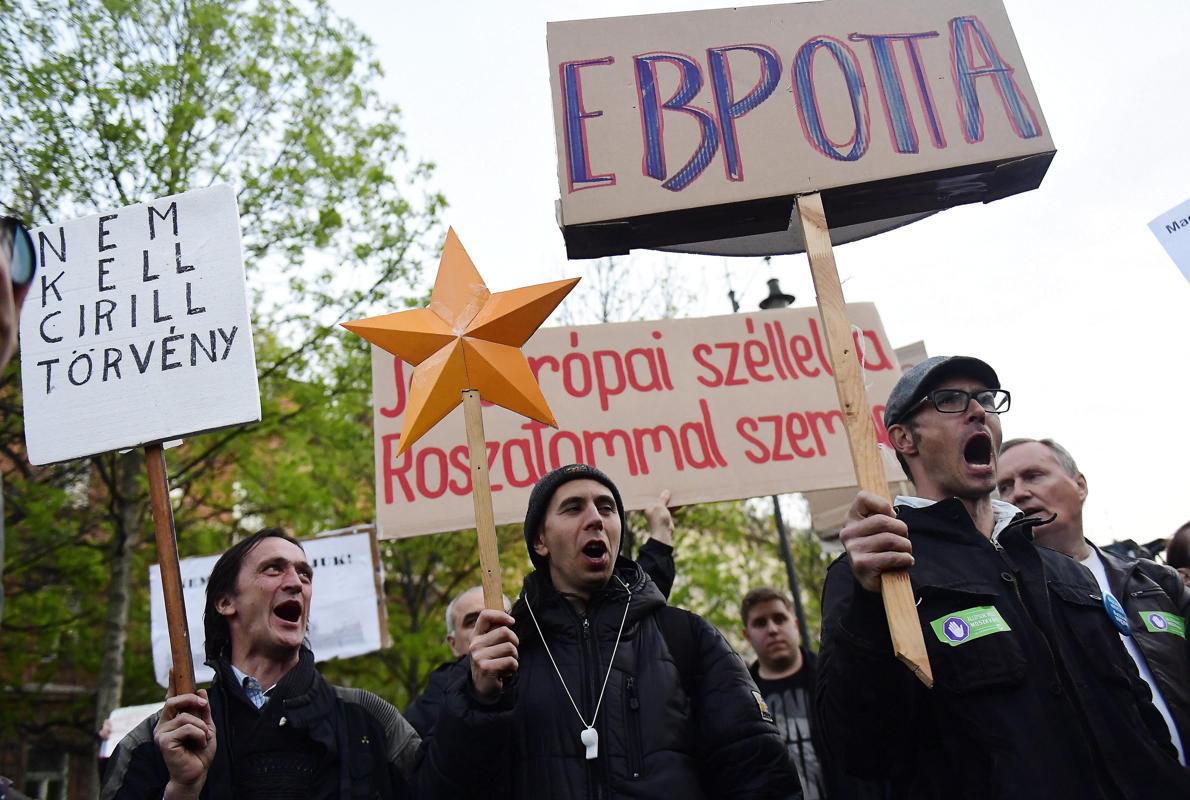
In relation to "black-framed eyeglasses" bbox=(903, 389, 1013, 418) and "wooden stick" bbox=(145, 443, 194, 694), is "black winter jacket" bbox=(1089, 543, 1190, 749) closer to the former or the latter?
"black-framed eyeglasses" bbox=(903, 389, 1013, 418)

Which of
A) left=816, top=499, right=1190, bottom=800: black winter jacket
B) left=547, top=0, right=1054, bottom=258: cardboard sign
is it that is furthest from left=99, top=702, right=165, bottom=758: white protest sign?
left=816, top=499, right=1190, bottom=800: black winter jacket

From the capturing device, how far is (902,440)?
2.68 metres

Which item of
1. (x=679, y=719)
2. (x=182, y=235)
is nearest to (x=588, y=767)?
(x=679, y=719)

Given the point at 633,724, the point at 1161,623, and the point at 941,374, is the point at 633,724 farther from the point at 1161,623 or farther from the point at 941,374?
the point at 1161,623

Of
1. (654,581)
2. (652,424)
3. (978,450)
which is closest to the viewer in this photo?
(978,450)

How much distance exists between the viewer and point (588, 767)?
94.7 inches

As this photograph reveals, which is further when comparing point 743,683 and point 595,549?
point 595,549

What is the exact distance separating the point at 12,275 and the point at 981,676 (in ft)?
6.85

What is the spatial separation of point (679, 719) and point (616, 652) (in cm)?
24

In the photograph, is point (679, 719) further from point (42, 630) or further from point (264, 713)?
point (42, 630)

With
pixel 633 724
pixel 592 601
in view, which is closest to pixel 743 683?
pixel 633 724

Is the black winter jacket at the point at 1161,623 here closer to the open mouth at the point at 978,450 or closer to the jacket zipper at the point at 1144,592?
the jacket zipper at the point at 1144,592

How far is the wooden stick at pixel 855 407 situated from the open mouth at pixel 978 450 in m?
0.44

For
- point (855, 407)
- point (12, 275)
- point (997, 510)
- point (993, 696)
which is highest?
point (12, 275)
